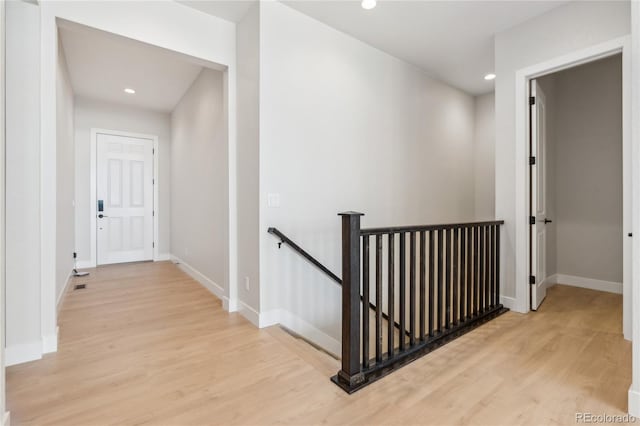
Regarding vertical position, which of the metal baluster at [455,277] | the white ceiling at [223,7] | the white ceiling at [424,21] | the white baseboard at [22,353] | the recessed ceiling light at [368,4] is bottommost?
the white baseboard at [22,353]

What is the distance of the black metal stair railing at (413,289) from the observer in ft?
6.24

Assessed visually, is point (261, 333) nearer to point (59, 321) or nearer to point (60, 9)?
point (59, 321)

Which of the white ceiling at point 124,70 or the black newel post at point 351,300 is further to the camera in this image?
the white ceiling at point 124,70

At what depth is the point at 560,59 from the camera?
288 cm

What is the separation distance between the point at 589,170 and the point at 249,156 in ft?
13.8

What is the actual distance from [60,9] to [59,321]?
102 inches

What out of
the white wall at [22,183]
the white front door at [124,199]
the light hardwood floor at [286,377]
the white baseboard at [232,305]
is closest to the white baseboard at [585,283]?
the light hardwood floor at [286,377]

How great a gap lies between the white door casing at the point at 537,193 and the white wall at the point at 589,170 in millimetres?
882

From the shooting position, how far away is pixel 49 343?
2.27 meters

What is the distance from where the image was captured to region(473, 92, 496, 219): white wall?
5.03 metres

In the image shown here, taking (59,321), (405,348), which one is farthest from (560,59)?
(59,321)

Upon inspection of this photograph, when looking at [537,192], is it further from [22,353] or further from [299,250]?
[22,353]

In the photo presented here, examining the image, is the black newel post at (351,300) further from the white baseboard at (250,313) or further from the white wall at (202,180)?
the white wall at (202,180)

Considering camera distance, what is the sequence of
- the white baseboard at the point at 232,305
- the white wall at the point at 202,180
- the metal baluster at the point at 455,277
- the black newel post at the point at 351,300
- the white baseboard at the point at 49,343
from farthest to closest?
the white wall at the point at 202,180
the white baseboard at the point at 232,305
the metal baluster at the point at 455,277
the white baseboard at the point at 49,343
the black newel post at the point at 351,300
